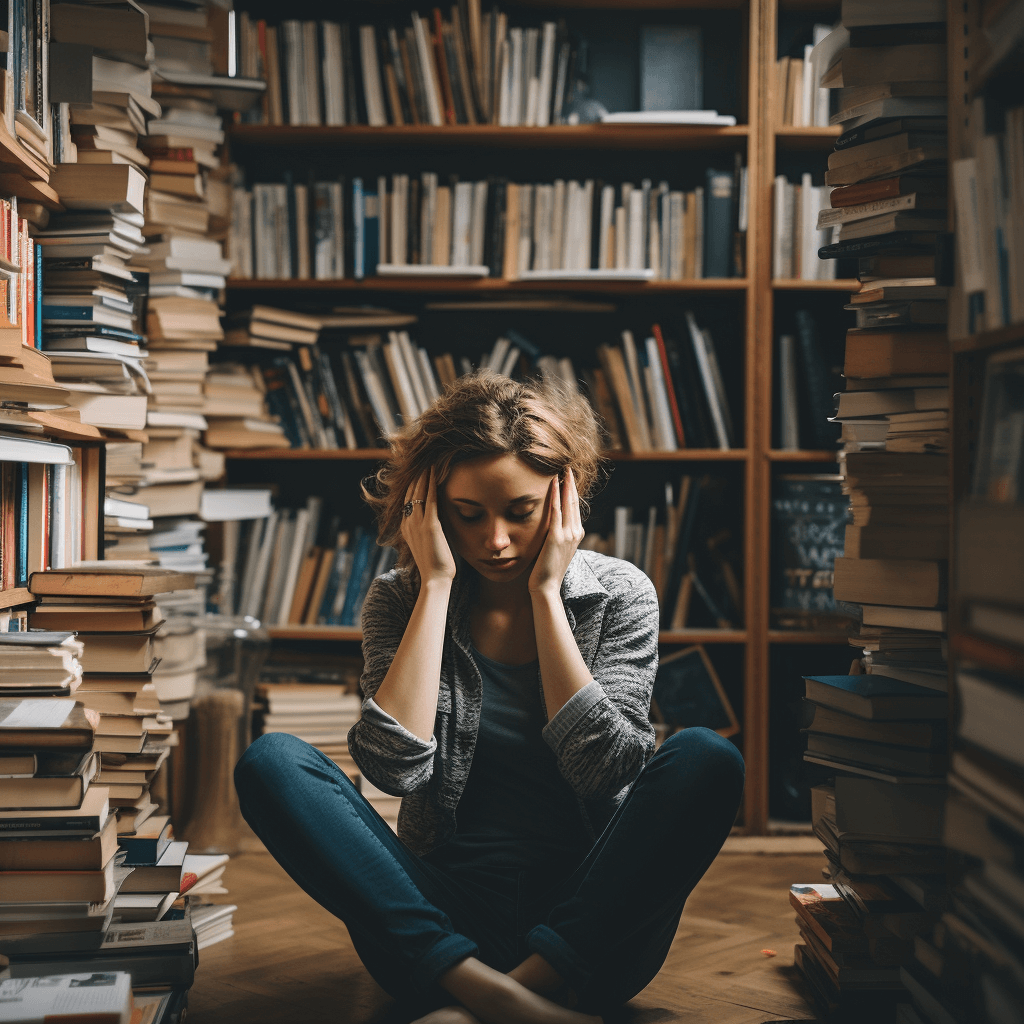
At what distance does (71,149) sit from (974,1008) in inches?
75.7

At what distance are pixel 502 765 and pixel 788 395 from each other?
1392 millimetres

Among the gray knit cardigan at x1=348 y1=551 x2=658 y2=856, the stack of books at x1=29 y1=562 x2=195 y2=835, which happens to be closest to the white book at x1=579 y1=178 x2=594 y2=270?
the gray knit cardigan at x1=348 y1=551 x2=658 y2=856

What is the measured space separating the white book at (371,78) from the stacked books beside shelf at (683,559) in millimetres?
1126

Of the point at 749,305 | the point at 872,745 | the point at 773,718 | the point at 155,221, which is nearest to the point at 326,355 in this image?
the point at 155,221

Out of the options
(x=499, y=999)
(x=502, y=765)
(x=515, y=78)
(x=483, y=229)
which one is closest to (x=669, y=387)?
(x=483, y=229)

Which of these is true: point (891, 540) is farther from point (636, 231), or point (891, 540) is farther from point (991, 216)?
point (636, 231)

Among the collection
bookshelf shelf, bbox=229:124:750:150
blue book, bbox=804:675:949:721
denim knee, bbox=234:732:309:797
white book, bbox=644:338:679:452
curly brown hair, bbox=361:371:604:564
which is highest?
bookshelf shelf, bbox=229:124:750:150

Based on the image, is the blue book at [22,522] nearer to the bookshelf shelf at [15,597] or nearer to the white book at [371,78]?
the bookshelf shelf at [15,597]

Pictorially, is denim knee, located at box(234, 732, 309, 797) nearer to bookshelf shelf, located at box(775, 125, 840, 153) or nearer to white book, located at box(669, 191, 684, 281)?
white book, located at box(669, 191, 684, 281)

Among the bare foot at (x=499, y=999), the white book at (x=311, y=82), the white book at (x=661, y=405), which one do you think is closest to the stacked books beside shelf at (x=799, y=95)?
the white book at (x=661, y=405)

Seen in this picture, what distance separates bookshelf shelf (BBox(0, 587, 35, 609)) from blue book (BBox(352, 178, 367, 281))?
3.98 feet

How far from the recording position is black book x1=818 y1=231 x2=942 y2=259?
1.40 m

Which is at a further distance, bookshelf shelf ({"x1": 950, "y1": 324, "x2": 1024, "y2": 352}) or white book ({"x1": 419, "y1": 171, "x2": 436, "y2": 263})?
white book ({"x1": 419, "y1": 171, "x2": 436, "y2": 263})

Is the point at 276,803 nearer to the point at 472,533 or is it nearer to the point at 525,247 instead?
the point at 472,533
